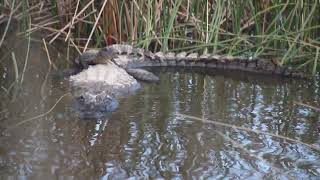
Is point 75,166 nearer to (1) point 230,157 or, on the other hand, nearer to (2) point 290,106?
(1) point 230,157

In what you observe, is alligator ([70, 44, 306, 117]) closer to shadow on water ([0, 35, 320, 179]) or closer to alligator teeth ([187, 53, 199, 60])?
alligator teeth ([187, 53, 199, 60])

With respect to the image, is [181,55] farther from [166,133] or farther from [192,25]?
[166,133]

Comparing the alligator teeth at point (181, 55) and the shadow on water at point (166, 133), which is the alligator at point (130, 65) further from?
the shadow on water at point (166, 133)

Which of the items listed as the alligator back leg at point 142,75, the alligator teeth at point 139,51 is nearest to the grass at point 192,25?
the alligator teeth at point 139,51

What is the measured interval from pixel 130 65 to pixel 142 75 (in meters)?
0.41

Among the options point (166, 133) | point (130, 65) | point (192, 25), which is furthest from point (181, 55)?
point (166, 133)

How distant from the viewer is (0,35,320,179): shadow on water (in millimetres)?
2936

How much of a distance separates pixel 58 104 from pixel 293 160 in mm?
1541

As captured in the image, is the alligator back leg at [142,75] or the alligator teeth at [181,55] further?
the alligator teeth at [181,55]

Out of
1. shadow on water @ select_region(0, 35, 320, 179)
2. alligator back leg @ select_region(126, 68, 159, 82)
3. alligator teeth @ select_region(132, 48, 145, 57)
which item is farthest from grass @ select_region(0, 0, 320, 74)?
shadow on water @ select_region(0, 35, 320, 179)

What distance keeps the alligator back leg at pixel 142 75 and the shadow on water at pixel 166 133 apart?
12 centimetres

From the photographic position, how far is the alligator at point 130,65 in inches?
174

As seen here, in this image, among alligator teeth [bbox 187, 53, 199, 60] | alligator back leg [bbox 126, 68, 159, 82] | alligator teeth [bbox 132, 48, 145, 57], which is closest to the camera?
alligator back leg [bbox 126, 68, 159, 82]

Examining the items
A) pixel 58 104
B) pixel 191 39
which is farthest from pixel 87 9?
pixel 58 104
